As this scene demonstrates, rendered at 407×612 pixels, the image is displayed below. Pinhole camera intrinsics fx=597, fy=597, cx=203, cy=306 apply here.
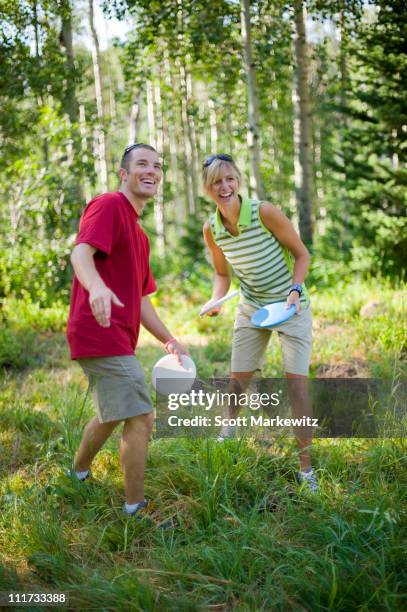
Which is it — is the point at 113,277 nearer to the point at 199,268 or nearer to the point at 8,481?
the point at 8,481

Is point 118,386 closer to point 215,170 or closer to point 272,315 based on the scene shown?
point 272,315

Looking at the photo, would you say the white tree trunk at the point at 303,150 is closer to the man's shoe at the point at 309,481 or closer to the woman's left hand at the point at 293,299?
the woman's left hand at the point at 293,299

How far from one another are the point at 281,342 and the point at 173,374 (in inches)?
24.2

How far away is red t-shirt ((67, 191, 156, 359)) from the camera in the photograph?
251cm

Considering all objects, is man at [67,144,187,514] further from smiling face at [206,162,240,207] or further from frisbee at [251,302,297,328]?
frisbee at [251,302,297,328]

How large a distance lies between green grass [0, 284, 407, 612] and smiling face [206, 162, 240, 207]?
1.28 m

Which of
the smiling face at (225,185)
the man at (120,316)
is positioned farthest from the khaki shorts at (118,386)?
the smiling face at (225,185)

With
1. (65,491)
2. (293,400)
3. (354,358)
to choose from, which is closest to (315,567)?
(293,400)

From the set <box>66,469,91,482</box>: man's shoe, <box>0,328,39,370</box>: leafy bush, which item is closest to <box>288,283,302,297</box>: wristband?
<box>66,469,91,482</box>: man's shoe

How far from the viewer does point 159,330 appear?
296 centimetres

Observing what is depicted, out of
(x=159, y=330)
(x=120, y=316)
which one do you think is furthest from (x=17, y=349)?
(x=120, y=316)

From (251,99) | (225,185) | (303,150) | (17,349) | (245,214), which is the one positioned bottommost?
(17,349)

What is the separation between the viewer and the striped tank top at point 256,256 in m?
3.21

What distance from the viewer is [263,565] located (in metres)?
2.30
